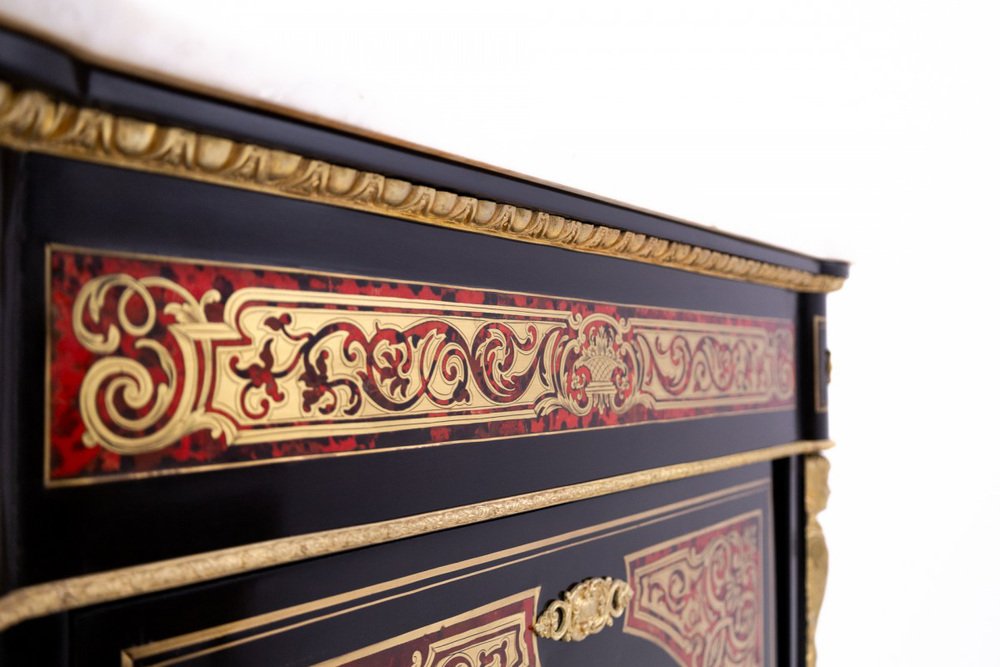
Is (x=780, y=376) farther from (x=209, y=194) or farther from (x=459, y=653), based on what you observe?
(x=209, y=194)

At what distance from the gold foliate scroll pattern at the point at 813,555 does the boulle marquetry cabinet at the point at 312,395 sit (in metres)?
0.34

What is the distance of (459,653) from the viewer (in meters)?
0.49

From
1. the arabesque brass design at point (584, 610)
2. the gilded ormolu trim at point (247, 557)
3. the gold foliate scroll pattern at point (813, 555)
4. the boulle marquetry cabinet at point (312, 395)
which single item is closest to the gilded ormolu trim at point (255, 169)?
the boulle marquetry cabinet at point (312, 395)

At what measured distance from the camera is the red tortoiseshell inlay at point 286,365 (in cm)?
32

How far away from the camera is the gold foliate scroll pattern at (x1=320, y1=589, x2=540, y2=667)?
45cm

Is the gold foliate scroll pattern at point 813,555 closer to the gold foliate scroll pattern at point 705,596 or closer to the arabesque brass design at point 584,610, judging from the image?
the gold foliate scroll pattern at point 705,596

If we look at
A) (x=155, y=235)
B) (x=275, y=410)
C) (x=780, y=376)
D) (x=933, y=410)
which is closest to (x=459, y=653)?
(x=275, y=410)

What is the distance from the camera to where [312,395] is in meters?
0.39

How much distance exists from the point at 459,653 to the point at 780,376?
0.60 metres

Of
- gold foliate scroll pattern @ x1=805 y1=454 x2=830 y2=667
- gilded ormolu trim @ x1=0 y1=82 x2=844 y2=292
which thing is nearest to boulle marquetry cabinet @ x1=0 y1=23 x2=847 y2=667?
gilded ormolu trim @ x1=0 y1=82 x2=844 y2=292

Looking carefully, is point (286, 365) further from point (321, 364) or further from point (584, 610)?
point (584, 610)

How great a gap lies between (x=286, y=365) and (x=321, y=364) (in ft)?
0.07

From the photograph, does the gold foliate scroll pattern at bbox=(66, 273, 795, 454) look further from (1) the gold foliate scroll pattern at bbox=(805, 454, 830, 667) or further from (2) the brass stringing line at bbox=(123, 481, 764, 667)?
(1) the gold foliate scroll pattern at bbox=(805, 454, 830, 667)

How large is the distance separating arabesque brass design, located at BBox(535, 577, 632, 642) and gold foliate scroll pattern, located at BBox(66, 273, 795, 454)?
145 mm
